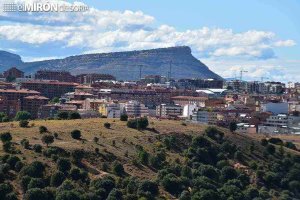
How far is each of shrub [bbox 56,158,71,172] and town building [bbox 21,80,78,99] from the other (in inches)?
3563

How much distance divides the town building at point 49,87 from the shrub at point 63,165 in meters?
90.5

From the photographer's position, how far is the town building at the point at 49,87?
147875 mm

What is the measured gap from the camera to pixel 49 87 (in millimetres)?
151875

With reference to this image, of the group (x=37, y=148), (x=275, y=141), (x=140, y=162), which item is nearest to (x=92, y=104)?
(x=275, y=141)

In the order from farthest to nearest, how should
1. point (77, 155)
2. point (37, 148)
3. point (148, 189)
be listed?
point (77, 155) → point (37, 148) → point (148, 189)

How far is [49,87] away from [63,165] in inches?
3747

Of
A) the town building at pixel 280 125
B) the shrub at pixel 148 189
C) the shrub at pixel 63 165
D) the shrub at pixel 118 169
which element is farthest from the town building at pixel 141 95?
the shrub at pixel 148 189

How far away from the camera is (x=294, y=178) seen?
7356 cm

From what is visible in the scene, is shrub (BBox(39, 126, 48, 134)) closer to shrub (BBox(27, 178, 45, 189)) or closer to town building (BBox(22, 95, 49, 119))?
shrub (BBox(27, 178, 45, 189))

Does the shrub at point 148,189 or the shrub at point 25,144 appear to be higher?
the shrub at point 25,144

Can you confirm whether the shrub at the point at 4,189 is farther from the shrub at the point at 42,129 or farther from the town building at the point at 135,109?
the town building at the point at 135,109

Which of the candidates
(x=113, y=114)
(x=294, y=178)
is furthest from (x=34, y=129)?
(x=113, y=114)

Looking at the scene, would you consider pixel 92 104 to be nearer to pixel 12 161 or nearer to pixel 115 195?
pixel 12 161

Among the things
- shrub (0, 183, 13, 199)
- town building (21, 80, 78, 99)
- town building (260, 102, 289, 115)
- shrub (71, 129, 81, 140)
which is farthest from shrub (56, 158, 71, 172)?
town building (21, 80, 78, 99)
